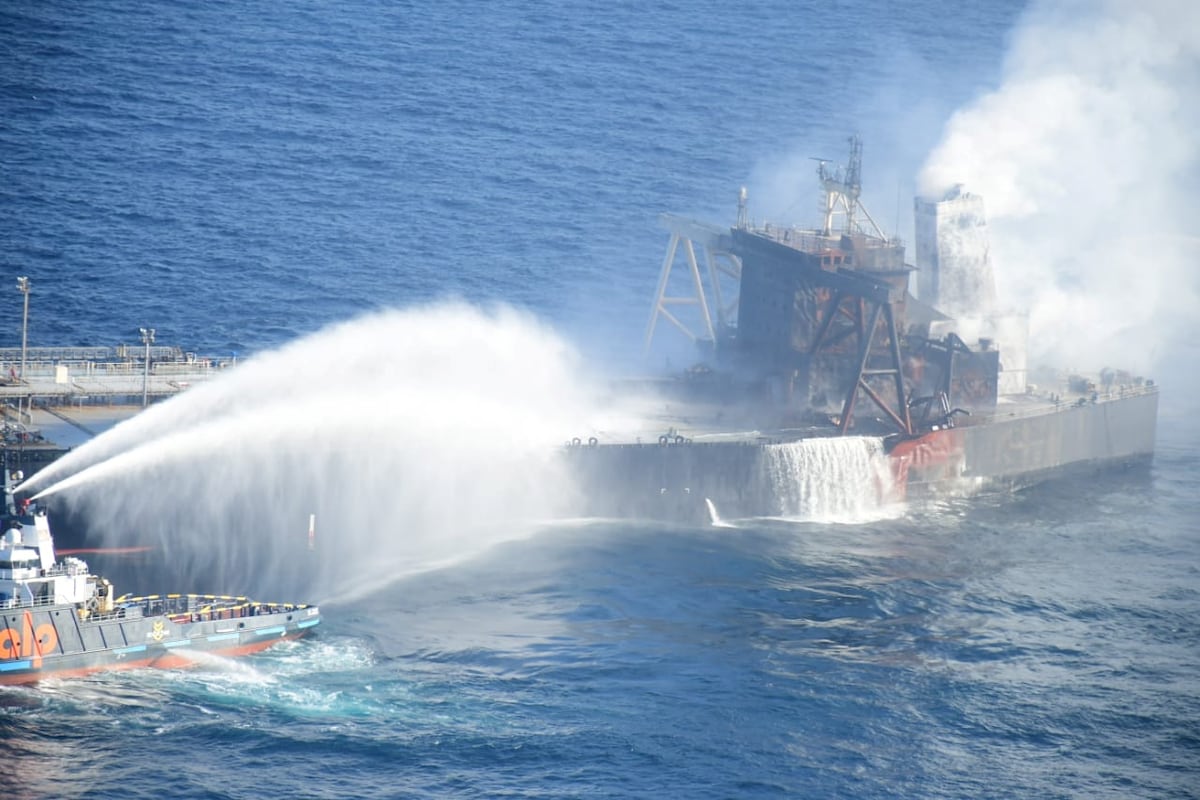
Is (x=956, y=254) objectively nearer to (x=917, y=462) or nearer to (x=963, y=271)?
(x=963, y=271)

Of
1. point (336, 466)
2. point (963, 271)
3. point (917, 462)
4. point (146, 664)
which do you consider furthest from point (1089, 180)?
point (146, 664)

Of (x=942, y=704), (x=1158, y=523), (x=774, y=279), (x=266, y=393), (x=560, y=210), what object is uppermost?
(x=560, y=210)

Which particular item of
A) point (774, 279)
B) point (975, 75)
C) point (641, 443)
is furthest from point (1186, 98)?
point (641, 443)

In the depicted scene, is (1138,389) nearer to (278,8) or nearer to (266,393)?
Result: (266,393)

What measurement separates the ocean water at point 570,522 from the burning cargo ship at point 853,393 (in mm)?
2583

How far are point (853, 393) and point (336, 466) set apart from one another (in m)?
29.8

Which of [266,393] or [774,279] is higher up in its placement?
[774,279]

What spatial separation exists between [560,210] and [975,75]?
177 ft

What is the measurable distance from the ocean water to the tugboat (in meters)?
1.15

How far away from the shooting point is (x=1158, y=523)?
84.2m

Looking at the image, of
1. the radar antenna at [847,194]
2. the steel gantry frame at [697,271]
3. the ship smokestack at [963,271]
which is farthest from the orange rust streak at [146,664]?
the ship smokestack at [963,271]

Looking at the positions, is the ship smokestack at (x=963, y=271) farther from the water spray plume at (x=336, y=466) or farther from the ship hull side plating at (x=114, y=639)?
the ship hull side plating at (x=114, y=639)

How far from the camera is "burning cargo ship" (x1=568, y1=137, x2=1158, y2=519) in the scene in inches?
3231

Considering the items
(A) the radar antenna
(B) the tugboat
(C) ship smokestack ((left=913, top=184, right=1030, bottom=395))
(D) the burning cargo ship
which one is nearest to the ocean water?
(B) the tugboat
